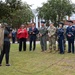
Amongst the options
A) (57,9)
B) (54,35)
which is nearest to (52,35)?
(54,35)

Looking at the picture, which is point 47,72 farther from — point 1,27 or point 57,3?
point 57,3

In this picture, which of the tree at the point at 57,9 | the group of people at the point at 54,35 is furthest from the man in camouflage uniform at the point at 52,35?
the tree at the point at 57,9

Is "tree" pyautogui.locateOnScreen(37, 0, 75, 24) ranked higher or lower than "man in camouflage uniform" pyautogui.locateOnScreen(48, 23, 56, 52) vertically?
higher

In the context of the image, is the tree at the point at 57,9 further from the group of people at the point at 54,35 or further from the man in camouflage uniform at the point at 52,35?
the man in camouflage uniform at the point at 52,35

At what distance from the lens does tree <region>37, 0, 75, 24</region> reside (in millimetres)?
47188

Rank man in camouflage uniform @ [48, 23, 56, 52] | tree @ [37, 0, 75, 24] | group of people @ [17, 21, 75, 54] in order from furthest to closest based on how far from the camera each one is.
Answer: tree @ [37, 0, 75, 24] → man in camouflage uniform @ [48, 23, 56, 52] → group of people @ [17, 21, 75, 54]

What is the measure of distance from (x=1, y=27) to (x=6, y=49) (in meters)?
1.02

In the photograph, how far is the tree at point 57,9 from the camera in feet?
155

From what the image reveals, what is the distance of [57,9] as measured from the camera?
4750cm

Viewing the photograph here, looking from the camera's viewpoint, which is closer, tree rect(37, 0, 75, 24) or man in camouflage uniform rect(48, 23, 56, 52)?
man in camouflage uniform rect(48, 23, 56, 52)

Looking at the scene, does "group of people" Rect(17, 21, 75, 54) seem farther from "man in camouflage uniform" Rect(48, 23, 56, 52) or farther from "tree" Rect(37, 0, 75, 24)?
"tree" Rect(37, 0, 75, 24)

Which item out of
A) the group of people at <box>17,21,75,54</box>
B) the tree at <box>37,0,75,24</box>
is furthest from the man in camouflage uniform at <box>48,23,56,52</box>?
the tree at <box>37,0,75,24</box>

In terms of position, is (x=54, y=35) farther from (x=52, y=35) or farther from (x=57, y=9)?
(x=57, y=9)

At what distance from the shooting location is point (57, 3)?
4753cm
